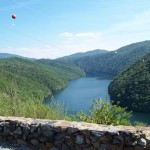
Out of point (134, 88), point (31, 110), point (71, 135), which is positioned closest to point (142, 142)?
point (71, 135)

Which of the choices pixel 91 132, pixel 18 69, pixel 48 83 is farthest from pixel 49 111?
pixel 18 69

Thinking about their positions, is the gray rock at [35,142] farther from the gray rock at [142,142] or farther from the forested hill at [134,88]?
the forested hill at [134,88]

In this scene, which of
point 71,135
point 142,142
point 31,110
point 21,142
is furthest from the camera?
point 31,110

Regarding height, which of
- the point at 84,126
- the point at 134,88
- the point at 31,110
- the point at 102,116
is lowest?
the point at 134,88

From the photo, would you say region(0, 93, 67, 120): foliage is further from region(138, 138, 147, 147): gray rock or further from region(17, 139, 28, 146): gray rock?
region(138, 138, 147, 147): gray rock

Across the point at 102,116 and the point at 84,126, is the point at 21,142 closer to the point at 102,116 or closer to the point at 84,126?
the point at 84,126

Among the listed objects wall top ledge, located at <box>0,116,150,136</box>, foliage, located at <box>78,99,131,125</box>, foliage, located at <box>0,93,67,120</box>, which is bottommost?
foliage, located at <box>0,93,67,120</box>

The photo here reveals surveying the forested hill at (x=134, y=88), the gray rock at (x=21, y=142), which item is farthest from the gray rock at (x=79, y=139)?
the forested hill at (x=134, y=88)

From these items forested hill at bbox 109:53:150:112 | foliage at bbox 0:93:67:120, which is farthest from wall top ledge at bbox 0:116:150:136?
forested hill at bbox 109:53:150:112
